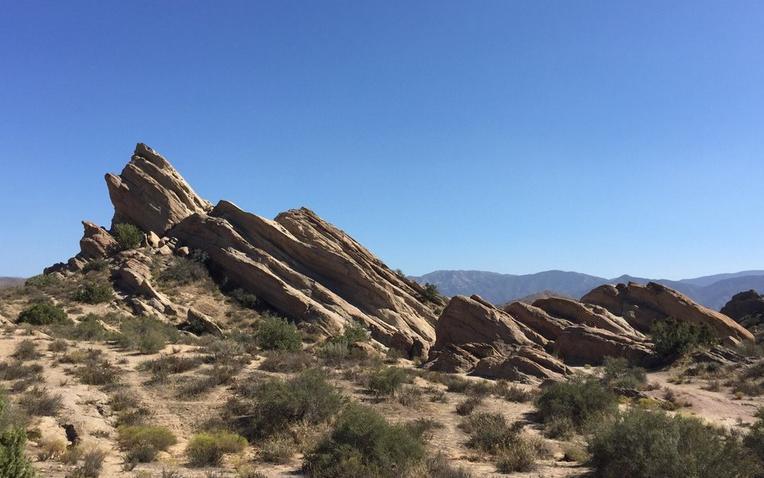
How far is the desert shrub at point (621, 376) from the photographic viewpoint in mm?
20641

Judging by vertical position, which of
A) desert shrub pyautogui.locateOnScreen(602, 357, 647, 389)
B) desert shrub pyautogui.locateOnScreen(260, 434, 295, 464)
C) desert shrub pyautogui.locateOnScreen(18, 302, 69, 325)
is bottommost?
desert shrub pyautogui.locateOnScreen(602, 357, 647, 389)

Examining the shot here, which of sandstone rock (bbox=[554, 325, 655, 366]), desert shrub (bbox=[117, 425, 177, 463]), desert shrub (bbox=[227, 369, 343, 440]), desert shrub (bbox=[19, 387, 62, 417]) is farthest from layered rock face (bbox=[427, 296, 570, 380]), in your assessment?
desert shrub (bbox=[19, 387, 62, 417])

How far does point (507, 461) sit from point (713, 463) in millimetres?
3709

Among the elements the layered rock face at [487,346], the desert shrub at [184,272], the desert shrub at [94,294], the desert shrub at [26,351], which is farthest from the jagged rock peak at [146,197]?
the layered rock face at [487,346]

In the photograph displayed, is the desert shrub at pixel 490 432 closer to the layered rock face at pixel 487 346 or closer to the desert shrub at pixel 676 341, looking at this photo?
the layered rock face at pixel 487 346

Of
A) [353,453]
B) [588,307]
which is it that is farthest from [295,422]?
[588,307]

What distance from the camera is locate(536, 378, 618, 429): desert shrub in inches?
580

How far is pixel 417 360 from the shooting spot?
27.8 m

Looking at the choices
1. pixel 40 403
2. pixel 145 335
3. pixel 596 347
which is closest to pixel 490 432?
pixel 40 403

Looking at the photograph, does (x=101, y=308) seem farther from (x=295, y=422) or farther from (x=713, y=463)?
(x=713, y=463)

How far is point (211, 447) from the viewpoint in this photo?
35.4 ft

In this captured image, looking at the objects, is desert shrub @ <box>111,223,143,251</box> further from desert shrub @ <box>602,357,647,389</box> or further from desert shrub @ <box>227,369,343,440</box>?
desert shrub @ <box>602,357,647,389</box>

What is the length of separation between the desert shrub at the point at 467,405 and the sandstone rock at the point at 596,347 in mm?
13145

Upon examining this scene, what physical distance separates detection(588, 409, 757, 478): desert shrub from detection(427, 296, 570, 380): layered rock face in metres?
11.6
